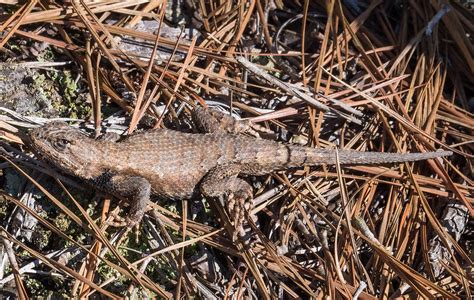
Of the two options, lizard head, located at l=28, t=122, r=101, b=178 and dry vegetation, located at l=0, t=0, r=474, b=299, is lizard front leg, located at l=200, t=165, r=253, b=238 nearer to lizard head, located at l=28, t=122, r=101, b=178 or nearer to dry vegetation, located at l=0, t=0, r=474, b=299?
dry vegetation, located at l=0, t=0, r=474, b=299

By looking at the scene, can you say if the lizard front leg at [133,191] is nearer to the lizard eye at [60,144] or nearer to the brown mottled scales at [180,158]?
the brown mottled scales at [180,158]

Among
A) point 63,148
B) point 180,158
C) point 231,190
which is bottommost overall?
point 231,190

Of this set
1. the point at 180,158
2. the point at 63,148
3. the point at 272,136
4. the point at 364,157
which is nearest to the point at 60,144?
the point at 63,148

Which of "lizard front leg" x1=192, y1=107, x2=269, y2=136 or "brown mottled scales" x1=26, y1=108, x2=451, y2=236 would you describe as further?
"lizard front leg" x1=192, y1=107, x2=269, y2=136

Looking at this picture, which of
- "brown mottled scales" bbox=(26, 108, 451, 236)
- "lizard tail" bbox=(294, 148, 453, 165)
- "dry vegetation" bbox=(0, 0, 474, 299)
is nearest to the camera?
"dry vegetation" bbox=(0, 0, 474, 299)

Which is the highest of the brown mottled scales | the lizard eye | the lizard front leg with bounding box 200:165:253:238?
the lizard eye

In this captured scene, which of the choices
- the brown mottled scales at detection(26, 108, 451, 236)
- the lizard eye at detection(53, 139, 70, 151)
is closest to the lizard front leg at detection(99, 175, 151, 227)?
the brown mottled scales at detection(26, 108, 451, 236)

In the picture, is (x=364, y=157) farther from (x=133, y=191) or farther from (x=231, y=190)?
(x=133, y=191)
